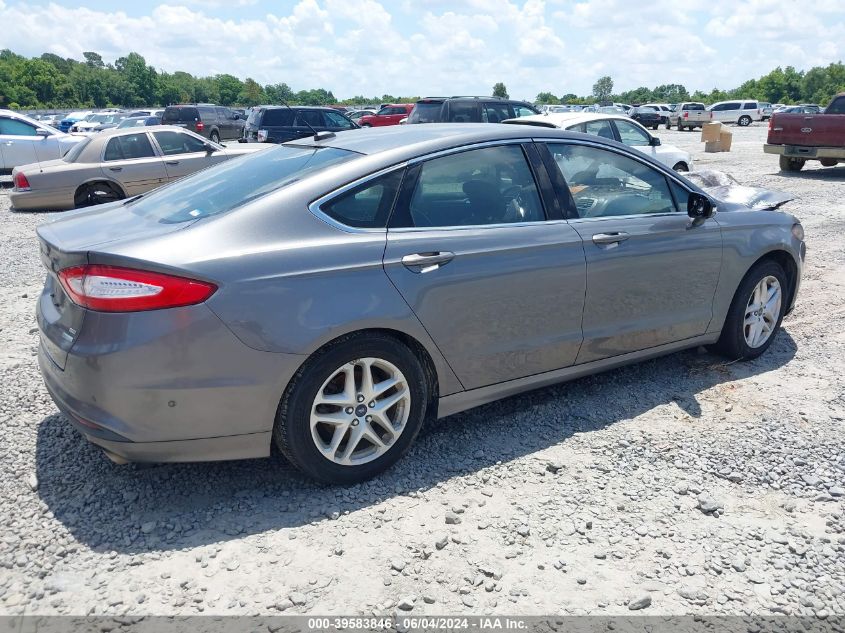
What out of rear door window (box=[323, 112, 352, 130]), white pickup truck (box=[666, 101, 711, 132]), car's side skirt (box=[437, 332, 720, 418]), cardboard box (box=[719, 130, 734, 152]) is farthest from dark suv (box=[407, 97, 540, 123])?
white pickup truck (box=[666, 101, 711, 132])

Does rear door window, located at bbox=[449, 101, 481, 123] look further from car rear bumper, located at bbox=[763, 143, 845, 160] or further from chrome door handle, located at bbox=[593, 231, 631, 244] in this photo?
chrome door handle, located at bbox=[593, 231, 631, 244]

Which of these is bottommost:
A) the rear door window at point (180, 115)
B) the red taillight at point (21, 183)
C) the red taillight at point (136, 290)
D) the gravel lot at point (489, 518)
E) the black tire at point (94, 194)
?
the gravel lot at point (489, 518)

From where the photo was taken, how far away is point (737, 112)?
146 feet

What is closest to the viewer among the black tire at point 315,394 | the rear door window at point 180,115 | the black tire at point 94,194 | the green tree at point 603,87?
the black tire at point 315,394

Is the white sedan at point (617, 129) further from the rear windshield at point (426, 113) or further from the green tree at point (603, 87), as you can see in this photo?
the green tree at point (603, 87)

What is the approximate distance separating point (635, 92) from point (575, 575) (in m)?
121

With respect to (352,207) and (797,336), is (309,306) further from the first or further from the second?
(797,336)

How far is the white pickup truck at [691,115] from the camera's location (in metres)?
41.4

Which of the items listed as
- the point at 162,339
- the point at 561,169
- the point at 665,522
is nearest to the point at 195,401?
the point at 162,339

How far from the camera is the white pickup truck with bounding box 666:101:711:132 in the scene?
41406mm

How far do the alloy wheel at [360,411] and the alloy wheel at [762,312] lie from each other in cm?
275

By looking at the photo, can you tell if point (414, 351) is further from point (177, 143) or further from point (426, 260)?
point (177, 143)

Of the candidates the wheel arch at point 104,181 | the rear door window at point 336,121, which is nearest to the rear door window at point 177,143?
the wheel arch at point 104,181

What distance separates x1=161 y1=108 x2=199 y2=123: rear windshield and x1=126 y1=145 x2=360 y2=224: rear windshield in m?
26.4
